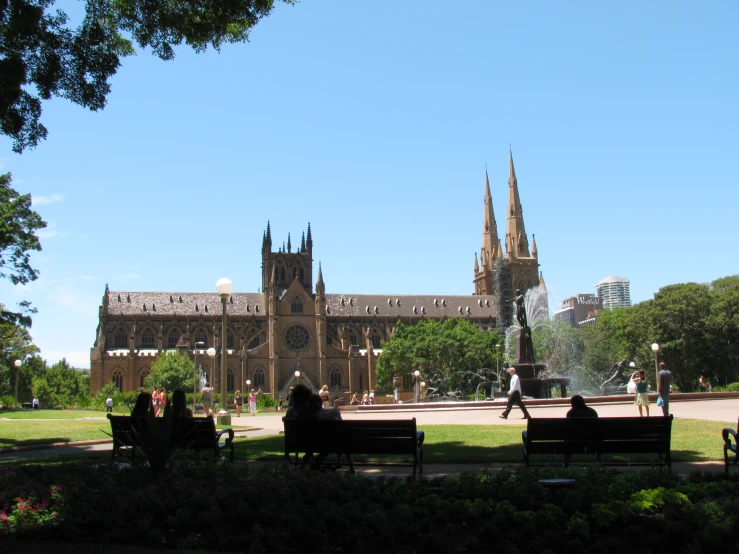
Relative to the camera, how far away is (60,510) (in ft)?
26.5

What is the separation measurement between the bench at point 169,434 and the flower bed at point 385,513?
2.33ft

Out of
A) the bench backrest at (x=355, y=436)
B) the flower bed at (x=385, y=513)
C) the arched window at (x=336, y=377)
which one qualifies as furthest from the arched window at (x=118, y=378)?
the flower bed at (x=385, y=513)

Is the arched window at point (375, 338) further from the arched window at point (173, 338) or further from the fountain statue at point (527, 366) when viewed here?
the fountain statue at point (527, 366)

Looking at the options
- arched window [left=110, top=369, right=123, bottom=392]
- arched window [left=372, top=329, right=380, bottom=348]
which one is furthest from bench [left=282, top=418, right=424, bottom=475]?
arched window [left=372, top=329, right=380, bottom=348]

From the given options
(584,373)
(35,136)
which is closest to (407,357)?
(584,373)

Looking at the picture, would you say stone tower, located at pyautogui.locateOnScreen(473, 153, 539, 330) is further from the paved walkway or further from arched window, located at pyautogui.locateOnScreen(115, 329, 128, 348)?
the paved walkway

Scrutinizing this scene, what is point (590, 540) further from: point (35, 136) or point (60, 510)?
point (35, 136)

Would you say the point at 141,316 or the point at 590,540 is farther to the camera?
the point at 141,316

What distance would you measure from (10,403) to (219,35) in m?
46.1

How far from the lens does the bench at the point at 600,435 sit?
1028 centimetres

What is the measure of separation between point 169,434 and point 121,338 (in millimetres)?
92026

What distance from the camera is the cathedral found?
91812 millimetres

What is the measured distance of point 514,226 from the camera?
12006cm

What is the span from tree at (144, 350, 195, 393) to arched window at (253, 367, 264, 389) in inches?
527
